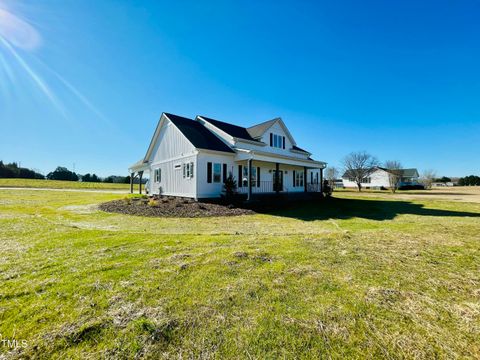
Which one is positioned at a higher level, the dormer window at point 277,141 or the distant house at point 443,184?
the dormer window at point 277,141

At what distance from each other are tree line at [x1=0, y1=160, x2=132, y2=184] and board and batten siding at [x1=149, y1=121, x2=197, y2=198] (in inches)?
2239

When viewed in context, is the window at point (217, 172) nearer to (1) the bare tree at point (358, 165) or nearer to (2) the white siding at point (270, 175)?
(2) the white siding at point (270, 175)

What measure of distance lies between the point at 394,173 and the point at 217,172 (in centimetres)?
4466

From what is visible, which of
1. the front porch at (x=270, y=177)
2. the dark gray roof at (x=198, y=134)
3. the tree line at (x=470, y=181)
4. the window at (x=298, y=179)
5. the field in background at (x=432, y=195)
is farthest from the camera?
the tree line at (x=470, y=181)

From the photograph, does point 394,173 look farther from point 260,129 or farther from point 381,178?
point 260,129

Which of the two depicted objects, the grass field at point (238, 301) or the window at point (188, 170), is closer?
the grass field at point (238, 301)

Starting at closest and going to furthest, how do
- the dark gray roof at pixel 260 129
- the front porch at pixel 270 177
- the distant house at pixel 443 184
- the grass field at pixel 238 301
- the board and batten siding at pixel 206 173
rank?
the grass field at pixel 238 301, the board and batten siding at pixel 206 173, the front porch at pixel 270 177, the dark gray roof at pixel 260 129, the distant house at pixel 443 184

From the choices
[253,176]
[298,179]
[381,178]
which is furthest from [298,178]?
[381,178]

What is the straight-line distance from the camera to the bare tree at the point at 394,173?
4270 centimetres

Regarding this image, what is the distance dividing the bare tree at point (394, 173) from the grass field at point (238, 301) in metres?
45.5

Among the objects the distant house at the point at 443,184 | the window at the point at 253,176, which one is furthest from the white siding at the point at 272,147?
the distant house at the point at 443,184

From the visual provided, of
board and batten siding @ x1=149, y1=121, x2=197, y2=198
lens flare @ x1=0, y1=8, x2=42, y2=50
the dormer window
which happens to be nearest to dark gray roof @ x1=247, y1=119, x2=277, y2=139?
the dormer window

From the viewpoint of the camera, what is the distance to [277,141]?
20.8 m

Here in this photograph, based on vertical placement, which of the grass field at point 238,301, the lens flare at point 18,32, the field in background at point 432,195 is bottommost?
the grass field at point 238,301
